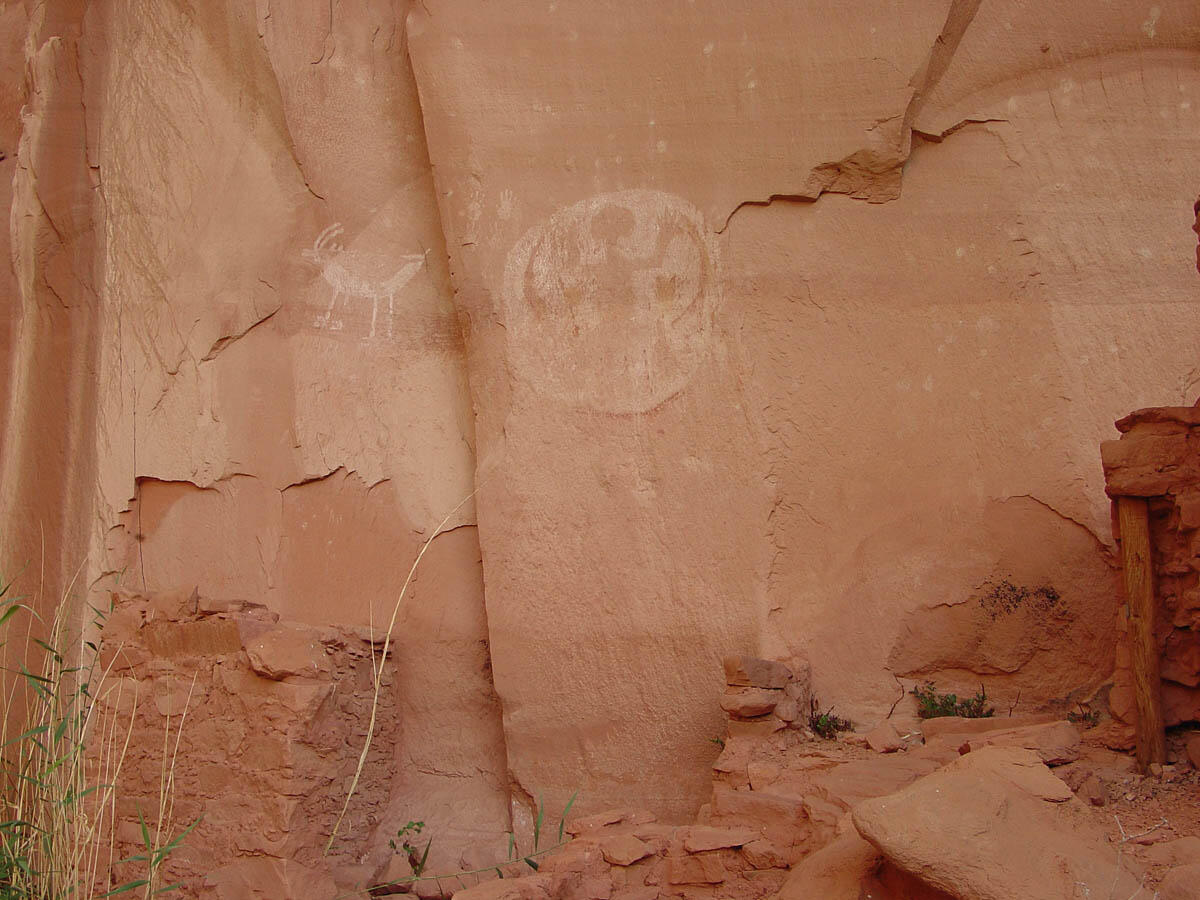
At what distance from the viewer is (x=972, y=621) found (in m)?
3.86

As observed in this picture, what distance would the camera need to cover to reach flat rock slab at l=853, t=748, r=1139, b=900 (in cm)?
226

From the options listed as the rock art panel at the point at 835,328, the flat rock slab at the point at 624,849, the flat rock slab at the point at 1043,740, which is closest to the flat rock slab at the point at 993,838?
the flat rock slab at the point at 1043,740

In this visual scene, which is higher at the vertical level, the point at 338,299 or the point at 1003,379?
the point at 338,299

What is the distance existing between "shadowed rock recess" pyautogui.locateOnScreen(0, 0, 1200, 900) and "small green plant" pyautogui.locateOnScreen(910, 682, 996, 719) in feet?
0.17

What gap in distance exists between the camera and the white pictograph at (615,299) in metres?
4.29

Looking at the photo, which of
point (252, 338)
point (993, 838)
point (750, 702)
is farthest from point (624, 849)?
point (252, 338)

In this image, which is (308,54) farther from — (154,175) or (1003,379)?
(1003,379)

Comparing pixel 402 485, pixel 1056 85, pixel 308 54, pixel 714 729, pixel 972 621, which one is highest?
pixel 308 54

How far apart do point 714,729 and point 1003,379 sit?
5.39ft

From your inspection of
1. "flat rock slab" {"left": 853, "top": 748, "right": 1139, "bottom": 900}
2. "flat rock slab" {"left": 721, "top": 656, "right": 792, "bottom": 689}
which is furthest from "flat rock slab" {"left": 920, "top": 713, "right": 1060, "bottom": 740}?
"flat rock slab" {"left": 853, "top": 748, "right": 1139, "bottom": 900}

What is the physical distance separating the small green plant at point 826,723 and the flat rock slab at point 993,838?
115cm

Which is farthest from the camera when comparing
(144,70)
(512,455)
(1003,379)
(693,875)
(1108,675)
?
(144,70)

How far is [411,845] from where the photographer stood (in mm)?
4184

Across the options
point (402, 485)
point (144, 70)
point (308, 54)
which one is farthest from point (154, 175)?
point (402, 485)
